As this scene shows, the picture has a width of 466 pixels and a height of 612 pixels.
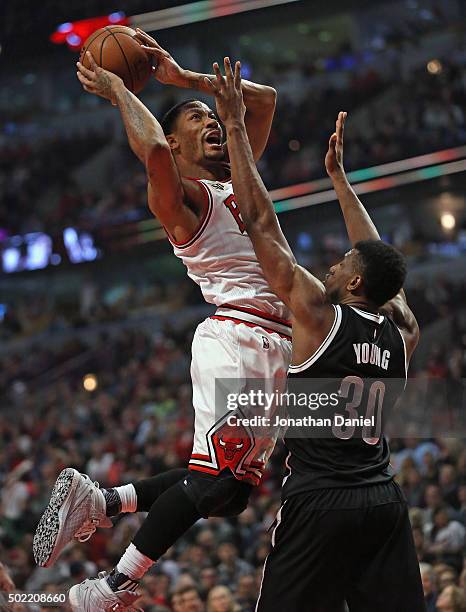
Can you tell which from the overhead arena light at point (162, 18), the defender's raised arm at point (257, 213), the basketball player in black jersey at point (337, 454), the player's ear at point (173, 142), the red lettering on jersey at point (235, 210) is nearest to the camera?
the basketball player in black jersey at point (337, 454)

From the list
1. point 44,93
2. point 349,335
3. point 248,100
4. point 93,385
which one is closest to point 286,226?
point 93,385

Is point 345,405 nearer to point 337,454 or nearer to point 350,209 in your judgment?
point 337,454

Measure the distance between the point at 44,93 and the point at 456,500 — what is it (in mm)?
17090

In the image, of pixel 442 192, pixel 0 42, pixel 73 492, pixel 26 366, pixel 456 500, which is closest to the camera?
pixel 73 492

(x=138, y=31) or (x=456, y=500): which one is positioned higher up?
(x=138, y=31)

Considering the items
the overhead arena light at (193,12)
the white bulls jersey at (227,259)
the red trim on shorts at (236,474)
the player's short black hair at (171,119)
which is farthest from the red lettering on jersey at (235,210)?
the overhead arena light at (193,12)

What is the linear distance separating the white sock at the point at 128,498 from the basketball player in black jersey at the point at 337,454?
2.72 ft

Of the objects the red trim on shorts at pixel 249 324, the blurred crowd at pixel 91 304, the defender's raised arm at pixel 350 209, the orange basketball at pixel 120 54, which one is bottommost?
the blurred crowd at pixel 91 304

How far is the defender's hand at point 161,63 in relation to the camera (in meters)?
4.57

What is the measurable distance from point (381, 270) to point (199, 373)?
923 mm

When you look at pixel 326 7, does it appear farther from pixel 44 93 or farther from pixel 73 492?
pixel 73 492

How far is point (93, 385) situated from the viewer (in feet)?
50.7

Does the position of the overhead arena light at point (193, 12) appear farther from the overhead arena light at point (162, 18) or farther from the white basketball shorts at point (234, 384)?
the white basketball shorts at point (234, 384)

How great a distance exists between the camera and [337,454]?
12.6 feet
